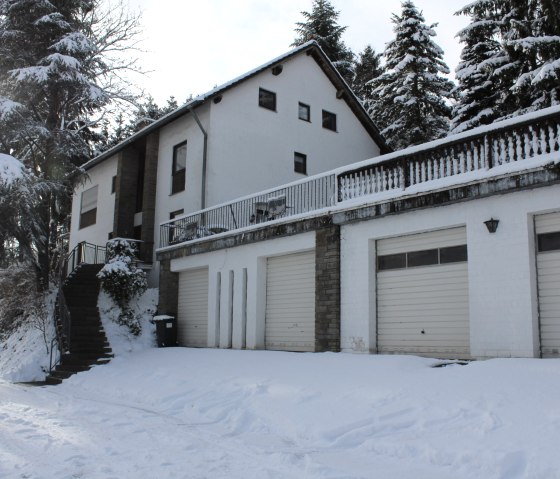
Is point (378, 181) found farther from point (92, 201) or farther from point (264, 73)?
point (92, 201)

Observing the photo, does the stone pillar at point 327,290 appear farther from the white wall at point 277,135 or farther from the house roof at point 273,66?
the house roof at point 273,66

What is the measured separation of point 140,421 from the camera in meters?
9.00

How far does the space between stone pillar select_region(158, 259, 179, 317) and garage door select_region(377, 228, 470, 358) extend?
9.52 meters

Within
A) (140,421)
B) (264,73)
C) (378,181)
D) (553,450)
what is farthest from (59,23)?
(553,450)

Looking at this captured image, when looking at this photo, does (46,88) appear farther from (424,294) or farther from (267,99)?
(424,294)

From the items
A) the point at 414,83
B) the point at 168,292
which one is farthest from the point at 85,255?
the point at 414,83

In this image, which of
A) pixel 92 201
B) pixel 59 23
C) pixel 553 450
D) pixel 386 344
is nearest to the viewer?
pixel 553 450

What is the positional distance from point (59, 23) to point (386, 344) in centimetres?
1643

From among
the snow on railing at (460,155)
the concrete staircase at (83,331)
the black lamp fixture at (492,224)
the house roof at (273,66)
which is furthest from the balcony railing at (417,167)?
the house roof at (273,66)

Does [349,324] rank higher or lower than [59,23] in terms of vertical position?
lower

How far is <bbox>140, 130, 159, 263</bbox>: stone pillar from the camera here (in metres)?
24.8

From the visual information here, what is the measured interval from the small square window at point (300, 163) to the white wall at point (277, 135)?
0.22 metres

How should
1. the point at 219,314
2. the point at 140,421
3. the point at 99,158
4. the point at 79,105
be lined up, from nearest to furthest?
the point at 140,421
the point at 219,314
the point at 79,105
the point at 99,158

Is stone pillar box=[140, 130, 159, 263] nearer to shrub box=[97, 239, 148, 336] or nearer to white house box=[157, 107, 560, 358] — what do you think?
shrub box=[97, 239, 148, 336]
